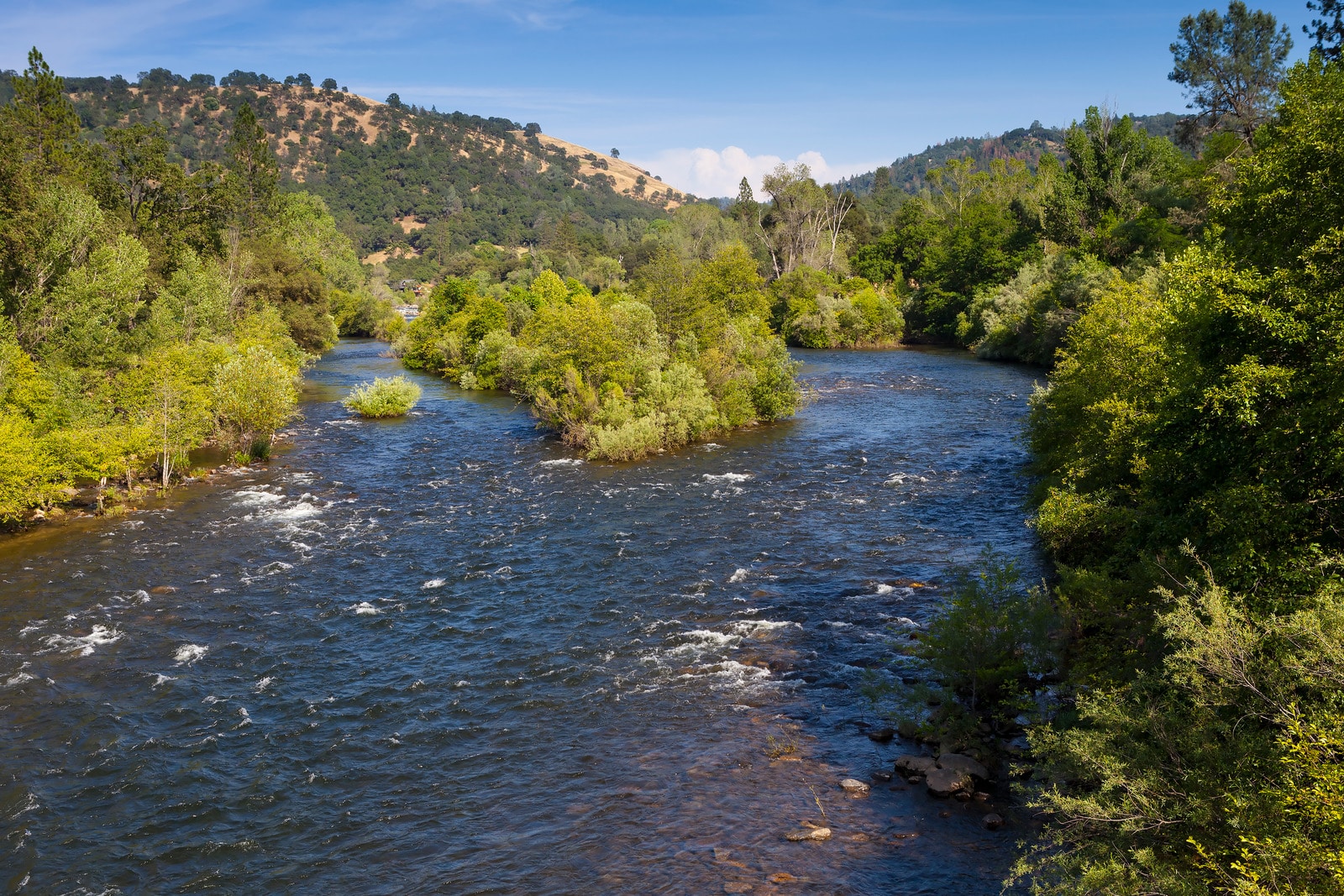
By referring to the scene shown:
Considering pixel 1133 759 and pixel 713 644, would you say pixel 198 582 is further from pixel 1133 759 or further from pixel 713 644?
pixel 1133 759

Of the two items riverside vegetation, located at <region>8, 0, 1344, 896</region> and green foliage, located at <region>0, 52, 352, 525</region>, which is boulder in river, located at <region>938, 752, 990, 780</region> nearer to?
riverside vegetation, located at <region>8, 0, 1344, 896</region>

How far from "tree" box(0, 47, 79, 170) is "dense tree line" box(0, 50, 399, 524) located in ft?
0.28

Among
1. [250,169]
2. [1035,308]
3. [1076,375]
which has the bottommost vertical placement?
[1076,375]

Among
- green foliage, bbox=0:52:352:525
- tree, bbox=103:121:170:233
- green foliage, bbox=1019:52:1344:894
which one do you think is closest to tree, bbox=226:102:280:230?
green foliage, bbox=0:52:352:525

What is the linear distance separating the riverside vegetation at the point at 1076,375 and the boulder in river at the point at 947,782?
3.35 feet

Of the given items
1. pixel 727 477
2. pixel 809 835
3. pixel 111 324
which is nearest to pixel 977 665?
pixel 809 835

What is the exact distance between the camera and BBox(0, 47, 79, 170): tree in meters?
48.1

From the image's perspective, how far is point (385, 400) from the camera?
56.2m

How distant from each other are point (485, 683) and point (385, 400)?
38.6 metres

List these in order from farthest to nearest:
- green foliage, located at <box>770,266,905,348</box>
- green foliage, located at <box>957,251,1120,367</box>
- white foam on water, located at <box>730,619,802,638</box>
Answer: green foliage, located at <box>770,266,905,348</box>, green foliage, located at <box>957,251,1120,367</box>, white foam on water, located at <box>730,619,802,638</box>

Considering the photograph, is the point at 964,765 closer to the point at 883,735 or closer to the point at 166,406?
the point at 883,735

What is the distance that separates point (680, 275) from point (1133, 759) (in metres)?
46.5

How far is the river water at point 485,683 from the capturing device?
49.4 ft

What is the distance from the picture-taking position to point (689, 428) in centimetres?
4638
